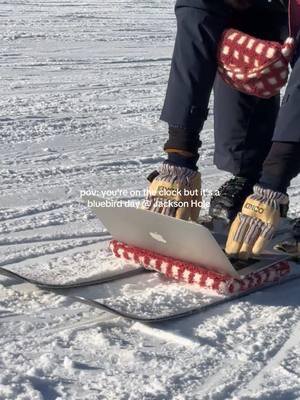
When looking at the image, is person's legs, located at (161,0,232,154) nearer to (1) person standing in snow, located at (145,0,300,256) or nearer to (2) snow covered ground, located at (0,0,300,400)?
(1) person standing in snow, located at (145,0,300,256)

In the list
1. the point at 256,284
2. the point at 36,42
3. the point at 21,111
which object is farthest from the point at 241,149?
the point at 36,42

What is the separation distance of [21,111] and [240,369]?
3.32 metres

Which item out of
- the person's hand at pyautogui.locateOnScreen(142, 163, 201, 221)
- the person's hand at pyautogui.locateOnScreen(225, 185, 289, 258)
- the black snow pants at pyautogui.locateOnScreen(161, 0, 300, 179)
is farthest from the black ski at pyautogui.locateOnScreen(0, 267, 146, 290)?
the black snow pants at pyautogui.locateOnScreen(161, 0, 300, 179)

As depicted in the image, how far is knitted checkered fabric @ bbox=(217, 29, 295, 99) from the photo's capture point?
2486mm

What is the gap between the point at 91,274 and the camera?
7.95ft

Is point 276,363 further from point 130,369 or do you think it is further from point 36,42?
point 36,42

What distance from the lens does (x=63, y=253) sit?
2648 mm

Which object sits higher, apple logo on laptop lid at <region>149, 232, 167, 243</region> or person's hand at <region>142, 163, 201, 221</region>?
person's hand at <region>142, 163, 201, 221</region>

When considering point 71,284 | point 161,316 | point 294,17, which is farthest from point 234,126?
point 161,316

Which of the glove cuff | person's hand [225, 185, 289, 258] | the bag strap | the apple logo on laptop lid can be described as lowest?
the apple logo on laptop lid

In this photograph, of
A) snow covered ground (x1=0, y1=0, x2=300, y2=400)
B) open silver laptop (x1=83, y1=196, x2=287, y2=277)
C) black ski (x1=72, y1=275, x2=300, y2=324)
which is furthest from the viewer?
open silver laptop (x1=83, y1=196, x2=287, y2=277)

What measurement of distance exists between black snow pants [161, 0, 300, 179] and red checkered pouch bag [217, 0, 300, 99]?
0.04 m

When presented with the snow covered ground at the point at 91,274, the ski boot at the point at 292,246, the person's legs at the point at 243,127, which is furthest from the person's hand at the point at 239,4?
the snow covered ground at the point at 91,274

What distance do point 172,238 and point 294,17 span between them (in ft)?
2.42
